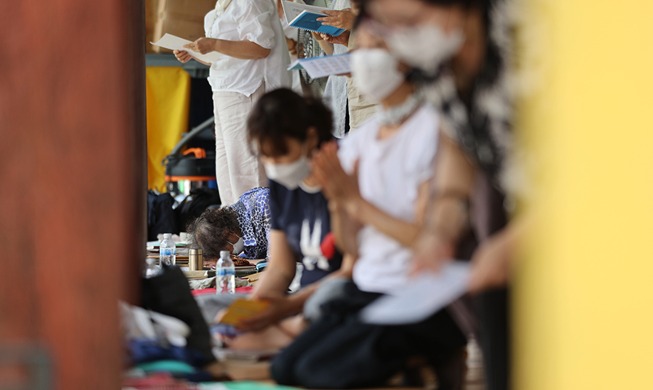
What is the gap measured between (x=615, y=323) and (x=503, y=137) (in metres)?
→ 0.28

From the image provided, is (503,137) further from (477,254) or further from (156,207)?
(156,207)

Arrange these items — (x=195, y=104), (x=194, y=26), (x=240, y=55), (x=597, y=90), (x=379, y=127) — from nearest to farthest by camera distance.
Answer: (x=597, y=90), (x=379, y=127), (x=240, y=55), (x=194, y=26), (x=195, y=104)

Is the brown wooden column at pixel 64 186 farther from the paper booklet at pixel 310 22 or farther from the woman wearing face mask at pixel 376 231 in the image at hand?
the paper booklet at pixel 310 22

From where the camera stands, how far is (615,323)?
1329 millimetres

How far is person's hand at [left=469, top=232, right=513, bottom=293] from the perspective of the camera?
1.36 metres

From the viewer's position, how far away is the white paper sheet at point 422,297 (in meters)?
1.39

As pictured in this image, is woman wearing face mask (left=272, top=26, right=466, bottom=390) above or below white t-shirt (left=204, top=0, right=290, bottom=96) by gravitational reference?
below

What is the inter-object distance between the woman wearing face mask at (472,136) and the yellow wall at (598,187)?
0.05 m

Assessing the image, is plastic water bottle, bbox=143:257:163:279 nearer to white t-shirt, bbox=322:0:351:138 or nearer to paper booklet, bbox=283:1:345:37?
white t-shirt, bbox=322:0:351:138

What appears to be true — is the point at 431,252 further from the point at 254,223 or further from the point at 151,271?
the point at 254,223

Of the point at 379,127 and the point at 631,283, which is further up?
the point at 379,127

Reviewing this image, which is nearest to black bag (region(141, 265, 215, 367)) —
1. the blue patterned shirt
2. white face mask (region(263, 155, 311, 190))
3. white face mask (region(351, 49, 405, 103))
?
white face mask (region(263, 155, 311, 190))

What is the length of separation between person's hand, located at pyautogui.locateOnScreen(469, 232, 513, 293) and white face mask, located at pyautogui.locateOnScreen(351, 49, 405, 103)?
0.27m

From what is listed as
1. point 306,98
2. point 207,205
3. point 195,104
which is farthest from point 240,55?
point 195,104
